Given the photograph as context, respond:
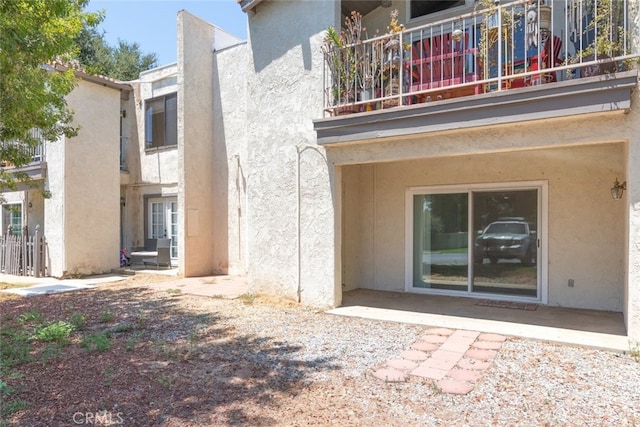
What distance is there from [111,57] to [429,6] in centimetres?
2402

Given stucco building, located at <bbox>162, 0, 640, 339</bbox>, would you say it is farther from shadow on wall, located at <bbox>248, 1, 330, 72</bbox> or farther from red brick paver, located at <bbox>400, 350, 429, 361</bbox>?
red brick paver, located at <bbox>400, 350, 429, 361</bbox>

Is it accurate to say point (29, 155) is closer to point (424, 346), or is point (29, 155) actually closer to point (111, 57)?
point (424, 346)

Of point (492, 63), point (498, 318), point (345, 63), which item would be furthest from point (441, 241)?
point (345, 63)

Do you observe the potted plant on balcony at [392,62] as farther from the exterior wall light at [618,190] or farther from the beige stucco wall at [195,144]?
the beige stucco wall at [195,144]

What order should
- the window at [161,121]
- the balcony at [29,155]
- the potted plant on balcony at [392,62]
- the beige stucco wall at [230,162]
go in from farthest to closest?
the window at [161,121]
the beige stucco wall at [230,162]
the balcony at [29,155]
the potted plant on balcony at [392,62]

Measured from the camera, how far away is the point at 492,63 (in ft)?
22.0

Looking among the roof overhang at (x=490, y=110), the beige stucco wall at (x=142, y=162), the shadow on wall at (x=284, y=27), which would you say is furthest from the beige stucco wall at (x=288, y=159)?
the beige stucco wall at (x=142, y=162)

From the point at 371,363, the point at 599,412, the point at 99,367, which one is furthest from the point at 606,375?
the point at 99,367

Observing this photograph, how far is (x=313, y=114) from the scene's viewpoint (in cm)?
816

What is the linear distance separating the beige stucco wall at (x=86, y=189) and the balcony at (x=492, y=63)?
933 centimetres

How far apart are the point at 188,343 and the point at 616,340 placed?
621cm

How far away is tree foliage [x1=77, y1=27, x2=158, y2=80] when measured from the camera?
25.4 metres

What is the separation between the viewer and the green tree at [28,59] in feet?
20.0

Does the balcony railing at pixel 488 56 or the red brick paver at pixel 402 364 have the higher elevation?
the balcony railing at pixel 488 56
